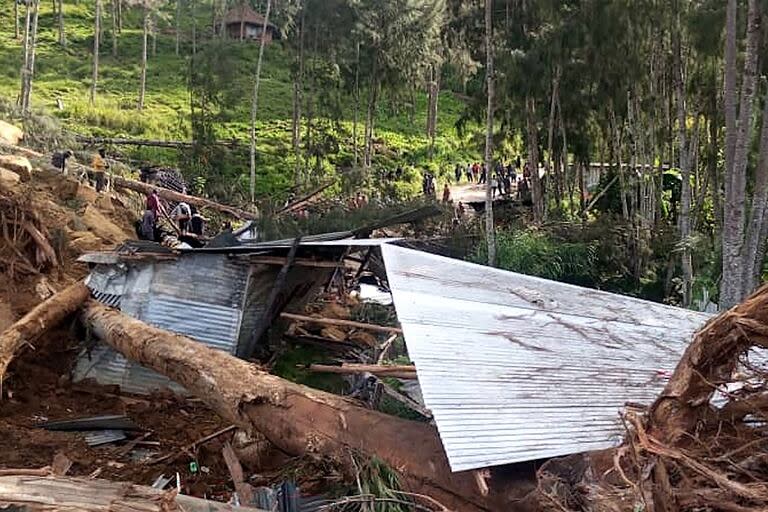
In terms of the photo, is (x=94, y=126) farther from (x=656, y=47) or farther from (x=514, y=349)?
(x=514, y=349)

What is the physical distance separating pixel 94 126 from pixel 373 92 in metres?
12.1

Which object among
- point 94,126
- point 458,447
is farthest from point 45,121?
point 458,447

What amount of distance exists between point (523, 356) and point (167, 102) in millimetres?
35618

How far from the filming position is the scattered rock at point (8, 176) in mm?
12672

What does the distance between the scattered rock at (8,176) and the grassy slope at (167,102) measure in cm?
1472

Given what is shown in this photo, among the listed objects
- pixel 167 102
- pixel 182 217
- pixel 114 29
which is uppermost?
pixel 114 29

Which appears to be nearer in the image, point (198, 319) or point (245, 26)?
point (198, 319)

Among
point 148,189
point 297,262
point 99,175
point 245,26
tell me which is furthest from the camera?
point 245,26

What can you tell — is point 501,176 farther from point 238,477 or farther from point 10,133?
point 238,477

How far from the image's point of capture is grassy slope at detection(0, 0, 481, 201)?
108 feet

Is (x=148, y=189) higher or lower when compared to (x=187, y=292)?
higher

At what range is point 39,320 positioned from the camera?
31.8ft

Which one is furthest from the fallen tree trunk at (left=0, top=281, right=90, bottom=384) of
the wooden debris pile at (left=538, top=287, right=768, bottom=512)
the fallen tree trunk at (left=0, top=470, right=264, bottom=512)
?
the wooden debris pile at (left=538, top=287, right=768, bottom=512)

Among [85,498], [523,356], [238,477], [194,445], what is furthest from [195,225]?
[523,356]
